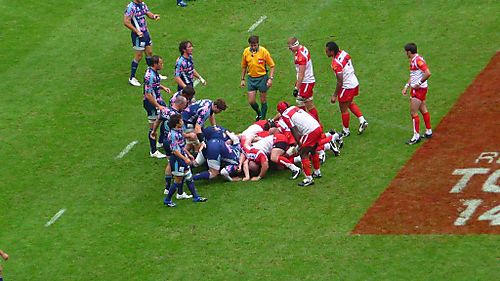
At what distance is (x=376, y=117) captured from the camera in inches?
1014

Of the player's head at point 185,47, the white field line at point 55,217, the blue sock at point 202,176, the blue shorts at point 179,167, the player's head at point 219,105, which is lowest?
the white field line at point 55,217

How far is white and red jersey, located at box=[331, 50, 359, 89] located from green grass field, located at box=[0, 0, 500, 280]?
1361 mm

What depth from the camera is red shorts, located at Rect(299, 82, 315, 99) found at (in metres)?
25.1

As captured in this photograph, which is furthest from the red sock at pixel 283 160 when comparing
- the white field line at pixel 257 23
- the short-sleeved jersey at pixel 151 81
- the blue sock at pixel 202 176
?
the white field line at pixel 257 23

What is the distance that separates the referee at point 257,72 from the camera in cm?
2558

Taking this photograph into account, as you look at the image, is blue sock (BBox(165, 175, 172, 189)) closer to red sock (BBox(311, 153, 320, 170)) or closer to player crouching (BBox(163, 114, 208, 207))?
player crouching (BBox(163, 114, 208, 207))

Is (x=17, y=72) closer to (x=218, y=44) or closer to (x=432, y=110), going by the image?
(x=218, y=44)

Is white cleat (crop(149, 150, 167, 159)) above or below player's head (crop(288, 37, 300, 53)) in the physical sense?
below

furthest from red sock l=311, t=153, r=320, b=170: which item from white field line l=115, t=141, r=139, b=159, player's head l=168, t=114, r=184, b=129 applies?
white field line l=115, t=141, r=139, b=159

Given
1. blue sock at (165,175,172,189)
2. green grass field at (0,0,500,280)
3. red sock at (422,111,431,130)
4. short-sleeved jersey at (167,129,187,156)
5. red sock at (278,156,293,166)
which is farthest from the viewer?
red sock at (422,111,431,130)

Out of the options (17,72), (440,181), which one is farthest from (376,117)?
(17,72)

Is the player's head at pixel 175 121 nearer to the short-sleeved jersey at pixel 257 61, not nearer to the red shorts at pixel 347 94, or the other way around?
the short-sleeved jersey at pixel 257 61

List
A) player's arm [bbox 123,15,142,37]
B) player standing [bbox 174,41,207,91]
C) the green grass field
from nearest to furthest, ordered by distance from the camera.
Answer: the green grass field < player standing [bbox 174,41,207,91] < player's arm [bbox 123,15,142,37]

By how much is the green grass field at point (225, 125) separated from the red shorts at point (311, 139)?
37.9 inches
